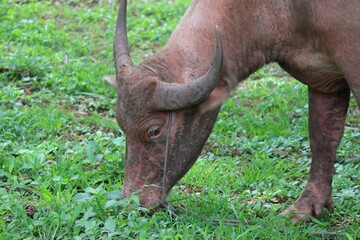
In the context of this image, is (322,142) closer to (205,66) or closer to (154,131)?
(205,66)

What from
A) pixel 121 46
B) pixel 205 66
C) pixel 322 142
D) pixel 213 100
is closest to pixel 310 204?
pixel 322 142

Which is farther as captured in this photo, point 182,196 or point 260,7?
point 182,196

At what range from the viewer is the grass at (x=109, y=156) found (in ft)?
18.4

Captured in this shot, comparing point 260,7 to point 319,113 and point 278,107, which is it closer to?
point 319,113

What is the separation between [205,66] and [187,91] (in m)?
0.31

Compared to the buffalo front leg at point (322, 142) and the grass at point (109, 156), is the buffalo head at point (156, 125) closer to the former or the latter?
the grass at point (109, 156)

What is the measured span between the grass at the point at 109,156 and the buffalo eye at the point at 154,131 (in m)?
0.46

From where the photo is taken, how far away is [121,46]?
613 cm

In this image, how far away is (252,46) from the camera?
602 centimetres

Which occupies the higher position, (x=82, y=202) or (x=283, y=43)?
(x=283, y=43)

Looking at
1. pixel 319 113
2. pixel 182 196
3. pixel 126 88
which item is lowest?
pixel 182 196

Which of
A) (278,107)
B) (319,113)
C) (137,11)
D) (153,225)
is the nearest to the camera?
(153,225)

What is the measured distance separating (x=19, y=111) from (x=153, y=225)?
9.17ft

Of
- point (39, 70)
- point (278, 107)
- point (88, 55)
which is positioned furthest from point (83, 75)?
point (278, 107)
